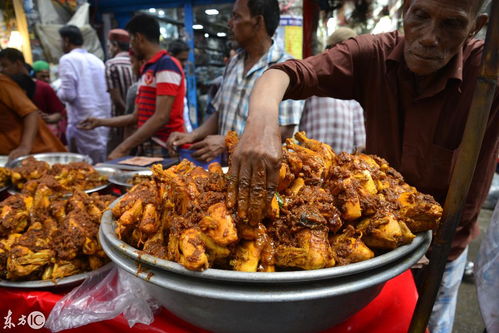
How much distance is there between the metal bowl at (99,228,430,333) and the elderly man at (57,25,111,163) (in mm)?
5880

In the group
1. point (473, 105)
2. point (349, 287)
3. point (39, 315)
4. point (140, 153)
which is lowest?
point (140, 153)

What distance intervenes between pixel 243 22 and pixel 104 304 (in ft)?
8.57

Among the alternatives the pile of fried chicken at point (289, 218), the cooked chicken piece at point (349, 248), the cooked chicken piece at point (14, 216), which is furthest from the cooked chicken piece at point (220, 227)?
the cooked chicken piece at point (14, 216)

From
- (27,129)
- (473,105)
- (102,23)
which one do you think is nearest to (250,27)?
(473,105)

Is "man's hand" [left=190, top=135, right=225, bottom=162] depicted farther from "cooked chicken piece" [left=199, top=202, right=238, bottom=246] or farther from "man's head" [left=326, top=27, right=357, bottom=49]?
"man's head" [left=326, top=27, right=357, bottom=49]

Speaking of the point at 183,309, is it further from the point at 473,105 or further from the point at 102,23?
the point at 102,23

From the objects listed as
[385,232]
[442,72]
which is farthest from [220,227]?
[442,72]

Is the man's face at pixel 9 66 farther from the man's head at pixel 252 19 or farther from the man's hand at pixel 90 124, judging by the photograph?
the man's head at pixel 252 19

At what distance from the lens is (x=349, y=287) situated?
2.88ft

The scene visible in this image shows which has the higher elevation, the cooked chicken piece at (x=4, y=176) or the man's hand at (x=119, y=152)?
the cooked chicken piece at (x=4, y=176)

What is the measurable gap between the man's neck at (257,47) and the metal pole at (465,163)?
2.54 m

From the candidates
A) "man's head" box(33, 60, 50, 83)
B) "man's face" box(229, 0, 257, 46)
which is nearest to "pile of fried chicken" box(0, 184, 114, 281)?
"man's face" box(229, 0, 257, 46)

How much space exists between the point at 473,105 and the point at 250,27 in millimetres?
2511

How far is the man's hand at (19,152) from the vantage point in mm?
3492
